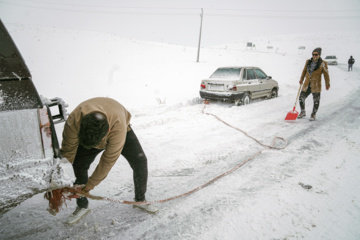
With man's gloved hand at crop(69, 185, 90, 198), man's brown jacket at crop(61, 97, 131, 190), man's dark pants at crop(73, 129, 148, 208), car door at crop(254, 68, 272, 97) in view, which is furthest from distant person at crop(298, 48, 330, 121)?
man's gloved hand at crop(69, 185, 90, 198)

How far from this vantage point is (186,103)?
26.7 ft

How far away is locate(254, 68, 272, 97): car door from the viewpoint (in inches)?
333

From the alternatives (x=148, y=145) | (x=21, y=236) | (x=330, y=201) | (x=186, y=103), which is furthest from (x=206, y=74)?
(x=21, y=236)

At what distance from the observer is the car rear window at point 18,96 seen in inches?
53.5

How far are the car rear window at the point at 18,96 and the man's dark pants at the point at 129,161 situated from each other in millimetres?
678

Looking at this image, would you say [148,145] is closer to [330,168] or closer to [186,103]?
[330,168]

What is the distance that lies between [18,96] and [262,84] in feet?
28.5

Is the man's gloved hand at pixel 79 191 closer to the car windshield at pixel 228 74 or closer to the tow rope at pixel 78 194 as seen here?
the tow rope at pixel 78 194

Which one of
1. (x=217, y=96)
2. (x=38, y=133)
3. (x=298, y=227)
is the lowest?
(x=298, y=227)

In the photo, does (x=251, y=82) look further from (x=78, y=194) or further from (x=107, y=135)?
(x=78, y=194)

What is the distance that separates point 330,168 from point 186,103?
5.58 meters

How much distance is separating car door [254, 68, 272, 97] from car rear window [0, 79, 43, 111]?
833 centimetres

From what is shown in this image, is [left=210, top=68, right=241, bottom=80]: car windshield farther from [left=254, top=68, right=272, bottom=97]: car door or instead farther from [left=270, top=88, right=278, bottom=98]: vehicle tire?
[left=270, top=88, right=278, bottom=98]: vehicle tire

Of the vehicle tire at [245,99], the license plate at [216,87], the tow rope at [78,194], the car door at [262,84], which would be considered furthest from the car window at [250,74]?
the tow rope at [78,194]
